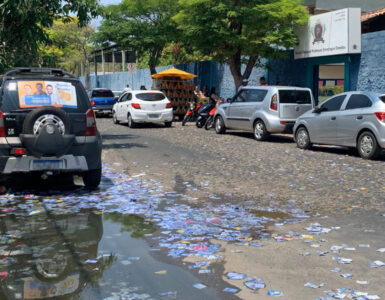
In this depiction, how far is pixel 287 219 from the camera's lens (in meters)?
6.89

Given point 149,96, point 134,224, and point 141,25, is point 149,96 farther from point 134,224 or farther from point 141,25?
point 134,224

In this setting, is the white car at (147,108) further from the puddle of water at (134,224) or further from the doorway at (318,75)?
the puddle of water at (134,224)

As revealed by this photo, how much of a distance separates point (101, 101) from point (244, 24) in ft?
34.7

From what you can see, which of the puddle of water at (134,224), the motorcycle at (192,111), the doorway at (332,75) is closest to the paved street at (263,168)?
the puddle of water at (134,224)

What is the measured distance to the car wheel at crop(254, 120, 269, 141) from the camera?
1731cm

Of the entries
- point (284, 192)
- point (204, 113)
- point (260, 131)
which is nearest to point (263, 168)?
point (284, 192)

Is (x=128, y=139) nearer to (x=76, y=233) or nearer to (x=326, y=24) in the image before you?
(x=326, y=24)

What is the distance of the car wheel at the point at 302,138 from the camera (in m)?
15.1

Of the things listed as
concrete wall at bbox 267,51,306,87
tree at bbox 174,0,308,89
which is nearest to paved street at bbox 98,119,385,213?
tree at bbox 174,0,308,89

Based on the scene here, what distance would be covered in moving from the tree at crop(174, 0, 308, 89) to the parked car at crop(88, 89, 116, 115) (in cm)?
834

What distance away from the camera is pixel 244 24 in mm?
23750

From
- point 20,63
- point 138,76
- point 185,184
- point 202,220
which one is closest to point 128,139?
point 20,63

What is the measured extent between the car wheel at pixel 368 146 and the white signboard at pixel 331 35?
765 centimetres

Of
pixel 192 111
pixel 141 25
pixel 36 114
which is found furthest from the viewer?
pixel 141 25
